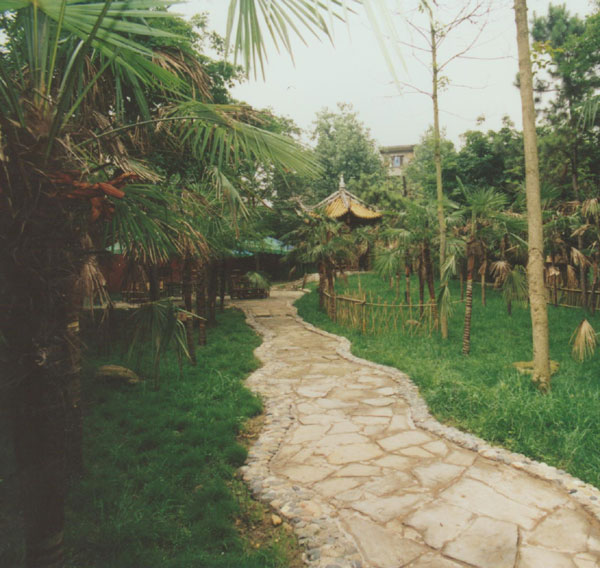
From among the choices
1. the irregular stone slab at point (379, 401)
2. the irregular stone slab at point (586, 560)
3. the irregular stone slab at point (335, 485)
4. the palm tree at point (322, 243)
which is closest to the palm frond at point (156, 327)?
the irregular stone slab at point (335, 485)

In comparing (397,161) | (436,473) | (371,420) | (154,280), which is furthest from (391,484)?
(397,161)

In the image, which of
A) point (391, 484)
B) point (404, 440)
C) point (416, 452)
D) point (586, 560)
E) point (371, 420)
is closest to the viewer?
point (586, 560)

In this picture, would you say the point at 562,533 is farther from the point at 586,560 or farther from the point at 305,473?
the point at 305,473

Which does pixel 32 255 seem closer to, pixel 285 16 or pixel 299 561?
pixel 285 16

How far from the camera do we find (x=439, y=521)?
9.58 ft

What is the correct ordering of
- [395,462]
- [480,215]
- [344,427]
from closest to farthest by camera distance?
[395,462]
[344,427]
[480,215]

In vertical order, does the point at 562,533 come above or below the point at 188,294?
below

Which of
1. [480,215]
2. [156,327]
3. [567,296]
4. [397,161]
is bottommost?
[567,296]

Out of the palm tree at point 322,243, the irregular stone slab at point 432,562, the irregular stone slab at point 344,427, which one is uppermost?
the palm tree at point 322,243

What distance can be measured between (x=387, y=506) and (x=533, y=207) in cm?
413

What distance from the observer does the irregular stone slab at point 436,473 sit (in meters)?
3.46

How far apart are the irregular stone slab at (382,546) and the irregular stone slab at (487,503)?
26.2 inches

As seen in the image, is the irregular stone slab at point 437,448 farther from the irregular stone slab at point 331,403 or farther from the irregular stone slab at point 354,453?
the irregular stone slab at point 331,403

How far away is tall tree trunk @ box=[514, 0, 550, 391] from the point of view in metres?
5.11
